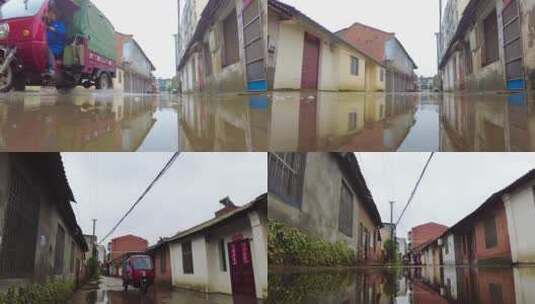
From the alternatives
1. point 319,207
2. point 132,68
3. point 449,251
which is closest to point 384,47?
point 319,207

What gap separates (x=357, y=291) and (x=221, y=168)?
115 cm

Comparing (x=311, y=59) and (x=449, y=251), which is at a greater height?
(x=311, y=59)

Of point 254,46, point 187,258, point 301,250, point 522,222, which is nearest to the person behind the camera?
point 254,46

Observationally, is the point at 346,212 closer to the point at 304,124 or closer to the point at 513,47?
the point at 304,124

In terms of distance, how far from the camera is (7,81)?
9.15ft

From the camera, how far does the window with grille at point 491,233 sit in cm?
312

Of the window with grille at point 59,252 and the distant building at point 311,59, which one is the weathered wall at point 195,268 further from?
the distant building at point 311,59

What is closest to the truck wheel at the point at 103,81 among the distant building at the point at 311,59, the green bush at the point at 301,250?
the distant building at the point at 311,59

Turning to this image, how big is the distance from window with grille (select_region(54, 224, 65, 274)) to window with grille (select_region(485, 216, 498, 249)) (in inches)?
111

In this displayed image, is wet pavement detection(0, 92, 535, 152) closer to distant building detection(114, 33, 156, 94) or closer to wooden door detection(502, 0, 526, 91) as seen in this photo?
wooden door detection(502, 0, 526, 91)

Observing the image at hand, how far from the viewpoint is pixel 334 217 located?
3.18 meters

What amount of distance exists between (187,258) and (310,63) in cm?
153

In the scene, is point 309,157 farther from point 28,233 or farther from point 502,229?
point 28,233

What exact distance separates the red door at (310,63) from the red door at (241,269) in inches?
43.9
